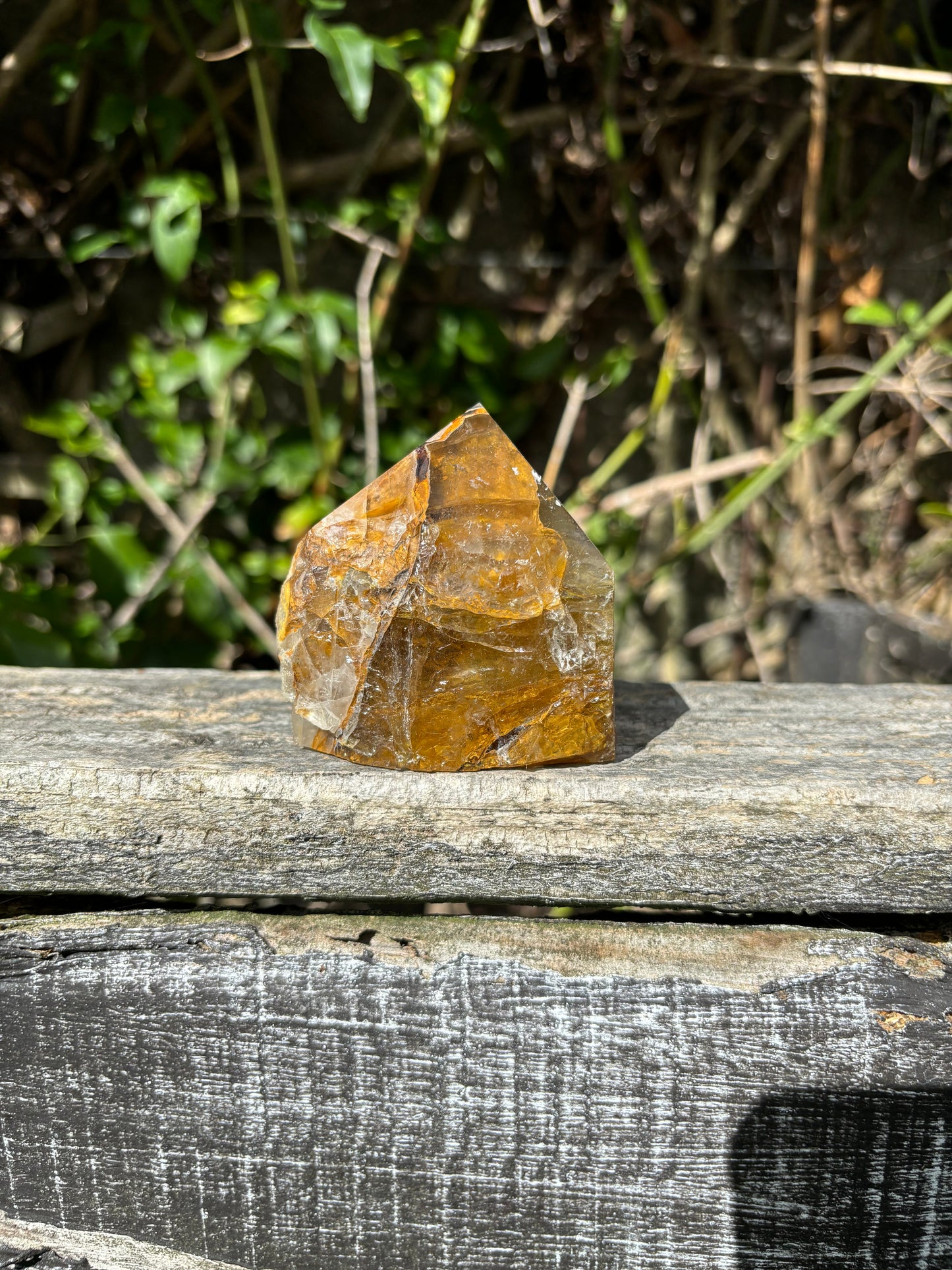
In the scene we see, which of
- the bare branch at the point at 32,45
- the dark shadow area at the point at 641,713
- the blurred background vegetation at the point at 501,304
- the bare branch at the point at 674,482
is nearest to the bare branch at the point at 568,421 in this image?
the blurred background vegetation at the point at 501,304

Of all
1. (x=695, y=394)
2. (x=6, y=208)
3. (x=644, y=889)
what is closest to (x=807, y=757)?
(x=644, y=889)

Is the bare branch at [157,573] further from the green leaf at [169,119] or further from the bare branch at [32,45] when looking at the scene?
the bare branch at [32,45]

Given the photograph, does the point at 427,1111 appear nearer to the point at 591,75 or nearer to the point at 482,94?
the point at 482,94

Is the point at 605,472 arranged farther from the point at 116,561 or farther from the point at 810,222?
the point at 116,561

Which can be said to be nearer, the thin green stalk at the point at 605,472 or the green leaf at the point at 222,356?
the green leaf at the point at 222,356

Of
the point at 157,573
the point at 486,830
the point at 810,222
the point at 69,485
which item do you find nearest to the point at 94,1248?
the point at 486,830

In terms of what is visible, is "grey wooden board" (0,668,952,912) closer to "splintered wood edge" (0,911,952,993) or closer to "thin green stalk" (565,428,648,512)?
"splintered wood edge" (0,911,952,993)

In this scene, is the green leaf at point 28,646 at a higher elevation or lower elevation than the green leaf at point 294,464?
lower
